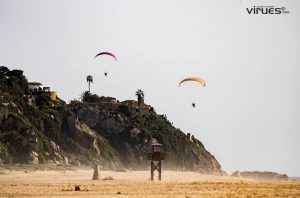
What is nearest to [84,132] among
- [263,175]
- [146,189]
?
[263,175]

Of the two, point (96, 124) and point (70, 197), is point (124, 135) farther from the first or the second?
point (70, 197)

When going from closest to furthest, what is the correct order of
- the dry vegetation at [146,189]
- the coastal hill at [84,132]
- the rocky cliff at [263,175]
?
the dry vegetation at [146,189] → the coastal hill at [84,132] → the rocky cliff at [263,175]

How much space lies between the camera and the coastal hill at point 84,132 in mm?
82188

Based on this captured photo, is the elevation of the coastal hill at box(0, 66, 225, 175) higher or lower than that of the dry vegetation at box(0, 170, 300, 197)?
higher

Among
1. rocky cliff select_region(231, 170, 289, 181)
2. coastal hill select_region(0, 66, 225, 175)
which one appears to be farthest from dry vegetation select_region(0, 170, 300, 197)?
rocky cliff select_region(231, 170, 289, 181)

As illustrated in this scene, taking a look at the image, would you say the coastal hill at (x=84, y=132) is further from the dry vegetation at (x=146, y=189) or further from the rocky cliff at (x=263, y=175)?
the dry vegetation at (x=146, y=189)

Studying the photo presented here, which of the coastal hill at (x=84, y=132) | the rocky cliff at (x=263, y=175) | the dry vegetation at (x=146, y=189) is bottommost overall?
the dry vegetation at (x=146, y=189)

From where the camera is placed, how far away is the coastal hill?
270 ft

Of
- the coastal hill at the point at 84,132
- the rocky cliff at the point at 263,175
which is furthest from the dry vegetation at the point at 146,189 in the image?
the rocky cliff at the point at 263,175

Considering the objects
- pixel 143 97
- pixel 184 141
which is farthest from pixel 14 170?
pixel 143 97

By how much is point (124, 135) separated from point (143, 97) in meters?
26.6

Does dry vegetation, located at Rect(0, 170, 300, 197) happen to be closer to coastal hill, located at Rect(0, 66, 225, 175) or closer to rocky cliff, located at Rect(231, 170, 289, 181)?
coastal hill, located at Rect(0, 66, 225, 175)

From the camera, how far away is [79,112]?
4254 inches

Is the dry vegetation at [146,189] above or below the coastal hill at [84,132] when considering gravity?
below
